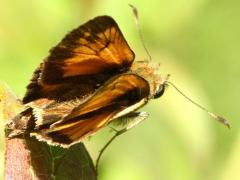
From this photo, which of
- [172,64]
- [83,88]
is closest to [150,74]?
[83,88]

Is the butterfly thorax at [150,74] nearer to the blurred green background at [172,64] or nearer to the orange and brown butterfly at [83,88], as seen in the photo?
the orange and brown butterfly at [83,88]

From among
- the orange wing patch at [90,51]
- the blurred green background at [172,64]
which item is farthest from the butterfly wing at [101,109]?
the blurred green background at [172,64]

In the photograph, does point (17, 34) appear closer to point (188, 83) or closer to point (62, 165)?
point (188, 83)

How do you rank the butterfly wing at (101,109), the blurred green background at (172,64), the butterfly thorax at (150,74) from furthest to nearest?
the blurred green background at (172,64) → the butterfly thorax at (150,74) → the butterfly wing at (101,109)

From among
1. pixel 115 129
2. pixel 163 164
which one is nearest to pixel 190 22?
pixel 163 164

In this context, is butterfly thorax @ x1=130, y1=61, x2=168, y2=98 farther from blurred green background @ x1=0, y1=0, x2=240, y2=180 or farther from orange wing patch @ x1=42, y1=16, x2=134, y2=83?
blurred green background @ x1=0, y1=0, x2=240, y2=180

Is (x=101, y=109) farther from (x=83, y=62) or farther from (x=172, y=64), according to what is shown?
(x=172, y=64)

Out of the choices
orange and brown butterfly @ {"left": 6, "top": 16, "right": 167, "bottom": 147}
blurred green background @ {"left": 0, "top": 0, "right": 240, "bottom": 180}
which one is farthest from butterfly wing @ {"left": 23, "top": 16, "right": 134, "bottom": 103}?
blurred green background @ {"left": 0, "top": 0, "right": 240, "bottom": 180}
